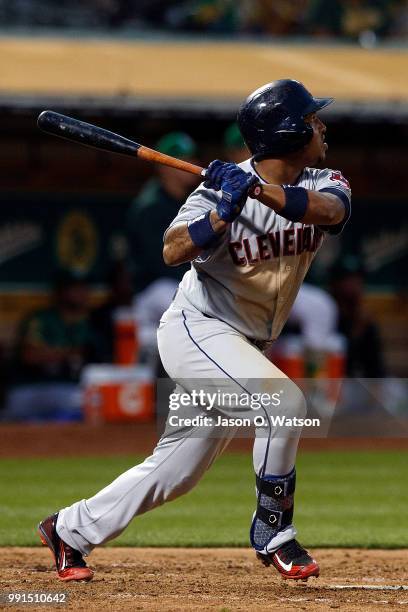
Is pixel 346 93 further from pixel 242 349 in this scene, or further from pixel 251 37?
pixel 242 349

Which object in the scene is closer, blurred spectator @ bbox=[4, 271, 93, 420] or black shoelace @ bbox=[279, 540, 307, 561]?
black shoelace @ bbox=[279, 540, 307, 561]

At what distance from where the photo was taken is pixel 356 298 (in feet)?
33.7

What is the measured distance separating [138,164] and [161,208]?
112 inches

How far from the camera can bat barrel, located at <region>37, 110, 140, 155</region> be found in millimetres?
4484

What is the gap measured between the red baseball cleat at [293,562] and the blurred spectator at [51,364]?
570 centimetres

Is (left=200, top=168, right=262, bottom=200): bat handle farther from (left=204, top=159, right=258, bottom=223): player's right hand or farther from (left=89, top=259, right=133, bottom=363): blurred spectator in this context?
(left=89, top=259, right=133, bottom=363): blurred spectator

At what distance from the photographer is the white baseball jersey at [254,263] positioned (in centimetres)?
416

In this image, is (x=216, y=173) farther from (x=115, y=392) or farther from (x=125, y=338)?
(x=125, y=338)

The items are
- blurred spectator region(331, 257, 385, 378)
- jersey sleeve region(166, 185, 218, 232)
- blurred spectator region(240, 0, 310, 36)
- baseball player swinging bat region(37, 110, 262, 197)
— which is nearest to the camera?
jersey sleeve region(166, 185, 218, 232)

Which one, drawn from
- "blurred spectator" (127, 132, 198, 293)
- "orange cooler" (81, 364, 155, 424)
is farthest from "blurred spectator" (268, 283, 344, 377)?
"blurred spectator" (127, 132, 198, 293)

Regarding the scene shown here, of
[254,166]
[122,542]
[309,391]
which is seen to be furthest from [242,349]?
[309,391]

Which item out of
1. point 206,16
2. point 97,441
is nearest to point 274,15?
point 206,16

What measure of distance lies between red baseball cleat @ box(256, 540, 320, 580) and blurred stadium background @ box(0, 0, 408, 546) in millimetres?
4320

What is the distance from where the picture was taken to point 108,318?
10125mm
